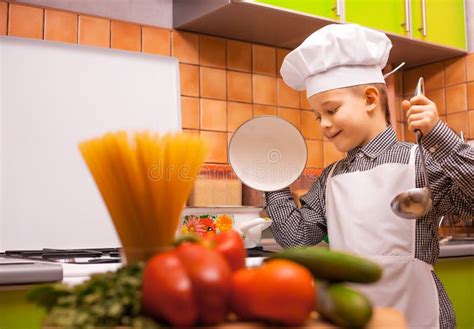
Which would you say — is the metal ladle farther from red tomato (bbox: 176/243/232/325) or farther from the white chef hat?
red tomato (bbox: 176/243/232/325)

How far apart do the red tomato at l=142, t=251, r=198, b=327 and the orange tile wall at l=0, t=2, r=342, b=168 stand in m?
1.42

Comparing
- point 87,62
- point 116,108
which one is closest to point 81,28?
point 87,62

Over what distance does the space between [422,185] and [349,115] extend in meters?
0.21

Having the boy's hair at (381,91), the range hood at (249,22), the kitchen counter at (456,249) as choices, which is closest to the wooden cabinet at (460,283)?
the kitchen counter at (456,249)

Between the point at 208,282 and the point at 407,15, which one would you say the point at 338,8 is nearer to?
the point at 407,15

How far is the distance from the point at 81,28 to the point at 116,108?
268 mm

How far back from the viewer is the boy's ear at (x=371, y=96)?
1353 mm

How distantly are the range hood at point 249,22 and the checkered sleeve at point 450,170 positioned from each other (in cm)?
85

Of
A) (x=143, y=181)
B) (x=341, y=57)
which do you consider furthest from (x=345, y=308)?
(x=341, y=57)

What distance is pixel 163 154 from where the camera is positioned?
0.56 meters

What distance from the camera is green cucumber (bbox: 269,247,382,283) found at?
0.53 meters

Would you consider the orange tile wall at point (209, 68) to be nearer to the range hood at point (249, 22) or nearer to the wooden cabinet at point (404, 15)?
the range hood at point (249, 22)

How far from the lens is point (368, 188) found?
1.34m

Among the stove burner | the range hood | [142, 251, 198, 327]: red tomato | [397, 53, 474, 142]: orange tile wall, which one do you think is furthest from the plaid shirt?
[397, 53, 474, 142]: orange tile wall
